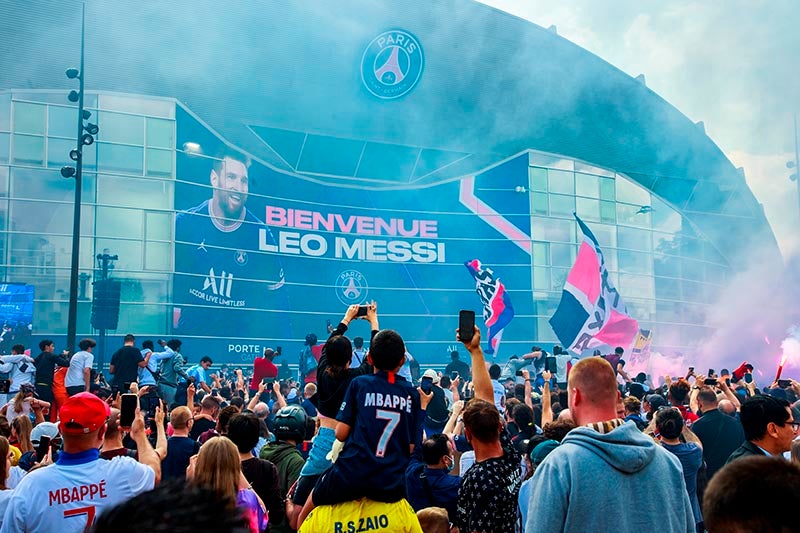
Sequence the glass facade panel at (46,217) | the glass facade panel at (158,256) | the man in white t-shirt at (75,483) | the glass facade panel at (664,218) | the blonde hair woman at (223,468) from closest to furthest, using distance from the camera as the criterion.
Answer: the man in white t-shirt at (75,483), the blonde hair woman at (223,468), the glass facade panel at (46,217), the glass facade panel at (158,256), the glass facade panel at (664,218)

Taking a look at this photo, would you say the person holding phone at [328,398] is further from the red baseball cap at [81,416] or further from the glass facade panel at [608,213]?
the glass facade panel at [608,213]

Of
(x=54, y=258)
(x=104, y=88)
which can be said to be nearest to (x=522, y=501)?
(x=54, y=258)

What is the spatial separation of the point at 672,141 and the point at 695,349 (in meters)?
11.5

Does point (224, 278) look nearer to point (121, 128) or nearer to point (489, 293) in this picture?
point (121, 128)

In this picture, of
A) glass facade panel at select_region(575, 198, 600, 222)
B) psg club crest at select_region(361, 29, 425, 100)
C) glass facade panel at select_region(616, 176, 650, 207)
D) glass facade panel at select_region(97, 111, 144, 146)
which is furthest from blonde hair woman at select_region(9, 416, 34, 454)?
glass facade panel at select_region(616, 176, 650, 207)

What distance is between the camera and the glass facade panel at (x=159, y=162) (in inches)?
1121

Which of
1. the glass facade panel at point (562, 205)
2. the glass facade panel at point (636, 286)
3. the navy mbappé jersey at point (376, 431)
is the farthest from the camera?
the glass facade panel at point (636, 286)

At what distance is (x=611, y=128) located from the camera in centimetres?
3853

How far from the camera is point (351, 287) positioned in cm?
3162

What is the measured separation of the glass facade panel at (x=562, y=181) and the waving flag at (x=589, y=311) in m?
17.0

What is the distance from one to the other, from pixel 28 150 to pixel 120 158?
311 cm

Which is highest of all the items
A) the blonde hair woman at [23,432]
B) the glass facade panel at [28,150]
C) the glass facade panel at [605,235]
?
the glass facade panel at [28,150]

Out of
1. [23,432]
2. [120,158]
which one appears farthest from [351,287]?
[23,432]

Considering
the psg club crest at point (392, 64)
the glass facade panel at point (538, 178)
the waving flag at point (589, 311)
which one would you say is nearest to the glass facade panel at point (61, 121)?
the psg club crest at point (392, 64)
